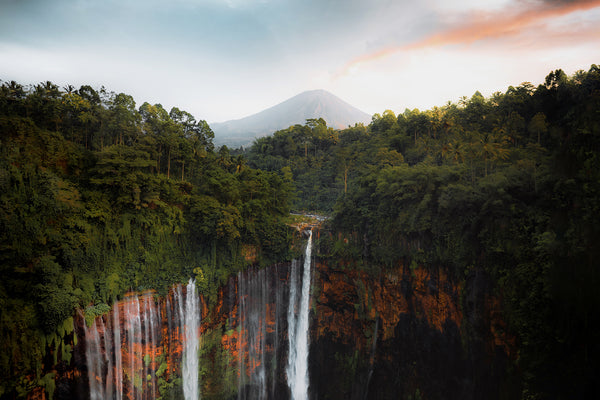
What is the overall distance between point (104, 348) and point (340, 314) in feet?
37.8

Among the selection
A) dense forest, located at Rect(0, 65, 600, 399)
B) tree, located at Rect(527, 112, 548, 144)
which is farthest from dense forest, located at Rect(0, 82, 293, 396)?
tree, located at Rect(527, 112, 548, 144)

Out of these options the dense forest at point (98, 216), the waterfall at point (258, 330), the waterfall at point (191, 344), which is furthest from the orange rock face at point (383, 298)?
the waterfall at point (191, 344)

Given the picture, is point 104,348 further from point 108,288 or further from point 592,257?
point 592,257

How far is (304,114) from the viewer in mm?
67688

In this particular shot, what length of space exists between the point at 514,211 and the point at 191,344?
14.8 meters

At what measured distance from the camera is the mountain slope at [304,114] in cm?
6444

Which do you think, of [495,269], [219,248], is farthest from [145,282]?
[495,269]

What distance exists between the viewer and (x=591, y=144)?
6816 millimetres

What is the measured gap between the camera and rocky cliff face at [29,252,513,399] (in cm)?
1074

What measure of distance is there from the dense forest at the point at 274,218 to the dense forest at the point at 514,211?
55 millimetres

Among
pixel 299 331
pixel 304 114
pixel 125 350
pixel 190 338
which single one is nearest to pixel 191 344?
pixel 190 338

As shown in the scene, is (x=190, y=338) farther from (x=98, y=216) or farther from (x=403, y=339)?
(x=403, y=339)

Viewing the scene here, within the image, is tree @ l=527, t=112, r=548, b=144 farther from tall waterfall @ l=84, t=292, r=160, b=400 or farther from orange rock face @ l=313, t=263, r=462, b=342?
tall waterfall @ l=84, t=292, r=160, b=400

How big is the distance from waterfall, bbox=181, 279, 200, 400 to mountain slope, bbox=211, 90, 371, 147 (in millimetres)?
48661
